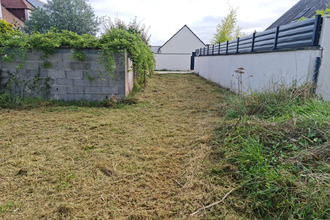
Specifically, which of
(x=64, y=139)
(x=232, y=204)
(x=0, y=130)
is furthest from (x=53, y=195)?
(x=0, y=130)

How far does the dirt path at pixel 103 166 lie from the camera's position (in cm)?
158

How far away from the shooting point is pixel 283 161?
1821mm

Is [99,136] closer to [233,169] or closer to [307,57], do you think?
[233,169]

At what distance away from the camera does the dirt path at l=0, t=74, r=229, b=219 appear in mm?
1579

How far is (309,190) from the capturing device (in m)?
1.43

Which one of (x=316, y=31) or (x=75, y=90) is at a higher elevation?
(x=316, y=31)

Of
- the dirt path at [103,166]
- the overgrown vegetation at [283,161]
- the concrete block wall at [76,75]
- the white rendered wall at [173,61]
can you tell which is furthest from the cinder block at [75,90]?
the white rendered wall at [173,61]

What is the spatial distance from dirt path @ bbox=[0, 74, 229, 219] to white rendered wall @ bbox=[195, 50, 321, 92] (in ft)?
4.53

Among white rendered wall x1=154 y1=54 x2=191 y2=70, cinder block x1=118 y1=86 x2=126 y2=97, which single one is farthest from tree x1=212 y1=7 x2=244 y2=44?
cinder block x1=118 y1=86 x2=126 y2=97

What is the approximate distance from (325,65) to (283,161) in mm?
1957

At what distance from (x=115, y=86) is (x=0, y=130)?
7.54 feet

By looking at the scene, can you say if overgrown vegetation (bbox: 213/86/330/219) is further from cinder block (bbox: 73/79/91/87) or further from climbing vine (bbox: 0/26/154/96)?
cinder block (bbox: 73/79/91/87)

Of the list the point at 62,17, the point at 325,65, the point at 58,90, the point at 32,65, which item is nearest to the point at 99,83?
the point at 58,90

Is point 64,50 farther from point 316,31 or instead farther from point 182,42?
point 182,42
